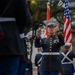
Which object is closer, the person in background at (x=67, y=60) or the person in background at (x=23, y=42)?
the person in background at (x=23, y=42)

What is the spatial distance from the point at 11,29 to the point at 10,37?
7 cm

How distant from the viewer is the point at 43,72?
7145 mm

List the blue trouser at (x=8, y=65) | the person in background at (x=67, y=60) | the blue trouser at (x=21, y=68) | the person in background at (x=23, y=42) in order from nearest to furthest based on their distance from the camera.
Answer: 1. the blue trouser at (x=8, y=65)
2. the person in background at (x=23, y=42)
3. the blue trouser at (x=21, y=68)
4. the person in background at (x=67, y=60)

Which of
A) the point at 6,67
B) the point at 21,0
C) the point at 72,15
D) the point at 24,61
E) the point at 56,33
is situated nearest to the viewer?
the point at 6,67

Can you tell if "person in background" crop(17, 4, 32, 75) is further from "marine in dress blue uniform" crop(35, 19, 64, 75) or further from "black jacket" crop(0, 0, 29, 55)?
"marine in dress blue uniform" crop(35, 19, 64, 75)

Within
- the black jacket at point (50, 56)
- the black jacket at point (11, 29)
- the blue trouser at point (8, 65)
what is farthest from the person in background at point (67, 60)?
the blue trouser at point (8, 65)

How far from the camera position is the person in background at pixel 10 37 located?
268 centimetres

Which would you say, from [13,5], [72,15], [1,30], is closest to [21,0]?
[13,5]

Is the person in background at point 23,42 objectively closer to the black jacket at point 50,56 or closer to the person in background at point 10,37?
the person in background at point 10,37

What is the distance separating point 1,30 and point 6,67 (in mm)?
272

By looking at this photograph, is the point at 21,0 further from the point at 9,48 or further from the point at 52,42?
the point at 52,42

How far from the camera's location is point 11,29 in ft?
9.05

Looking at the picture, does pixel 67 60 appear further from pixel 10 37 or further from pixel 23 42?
pixel 10 37

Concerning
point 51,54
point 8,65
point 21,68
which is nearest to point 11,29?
point 8,65
